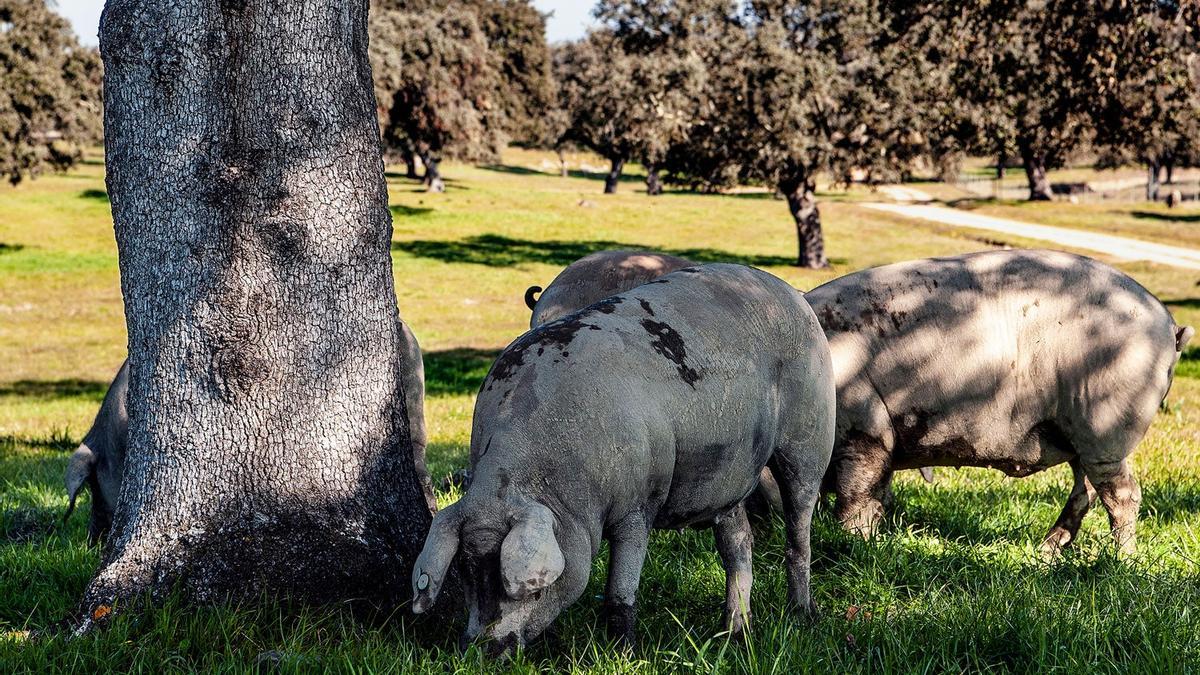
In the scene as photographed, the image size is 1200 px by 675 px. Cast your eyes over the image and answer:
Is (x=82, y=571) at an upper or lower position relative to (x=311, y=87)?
lower

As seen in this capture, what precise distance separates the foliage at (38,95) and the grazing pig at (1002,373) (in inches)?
1115

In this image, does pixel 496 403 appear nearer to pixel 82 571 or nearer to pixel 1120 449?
pixel 82 571

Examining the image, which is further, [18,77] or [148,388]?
[18,77]

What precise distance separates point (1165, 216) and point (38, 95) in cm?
4060

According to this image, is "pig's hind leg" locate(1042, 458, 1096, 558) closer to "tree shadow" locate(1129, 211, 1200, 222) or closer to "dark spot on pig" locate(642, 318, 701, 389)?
"dark spot on pig" locate(642, 318, 701, 389)

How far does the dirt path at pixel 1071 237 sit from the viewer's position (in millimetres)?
31891

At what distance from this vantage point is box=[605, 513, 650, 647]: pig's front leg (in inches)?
155

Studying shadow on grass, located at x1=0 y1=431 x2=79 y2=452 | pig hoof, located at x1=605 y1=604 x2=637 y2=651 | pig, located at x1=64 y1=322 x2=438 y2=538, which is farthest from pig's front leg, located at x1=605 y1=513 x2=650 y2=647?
shadow on grass, located at x1=0 y1=431 x2=79 y2=452

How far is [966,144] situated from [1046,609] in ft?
70.0

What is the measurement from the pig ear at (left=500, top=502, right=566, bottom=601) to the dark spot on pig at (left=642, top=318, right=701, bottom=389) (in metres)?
0.91

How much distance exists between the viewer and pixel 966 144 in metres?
24.1

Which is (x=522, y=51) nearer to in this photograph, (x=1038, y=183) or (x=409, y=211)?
(x=409, y=211)

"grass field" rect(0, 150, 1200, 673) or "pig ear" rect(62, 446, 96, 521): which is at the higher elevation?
"pig ear" rect(62, 446, 96, 521)

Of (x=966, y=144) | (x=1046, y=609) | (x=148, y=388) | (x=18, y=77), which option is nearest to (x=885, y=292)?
(x=1046, y=609)
